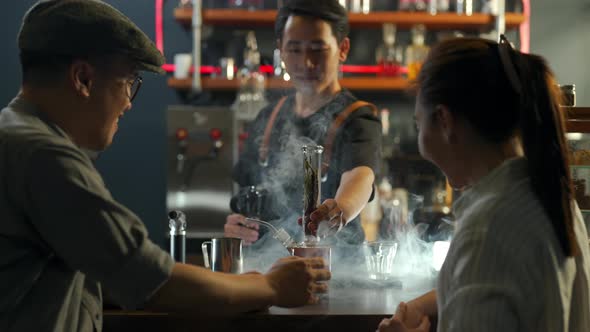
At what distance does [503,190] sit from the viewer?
4.20ft

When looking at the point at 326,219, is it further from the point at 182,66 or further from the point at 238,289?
the point at 182,66

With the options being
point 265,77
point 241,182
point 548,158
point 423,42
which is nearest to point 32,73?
point 548,158

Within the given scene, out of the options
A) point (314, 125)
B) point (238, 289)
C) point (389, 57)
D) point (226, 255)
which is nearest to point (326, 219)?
point (226, 255)

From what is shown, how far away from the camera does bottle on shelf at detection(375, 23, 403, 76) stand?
536 centimetres

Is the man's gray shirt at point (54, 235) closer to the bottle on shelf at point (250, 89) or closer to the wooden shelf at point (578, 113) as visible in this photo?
the wooden shelf at point (578, 113)

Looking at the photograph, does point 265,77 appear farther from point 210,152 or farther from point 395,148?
point 395,148

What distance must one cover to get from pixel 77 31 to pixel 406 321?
34.2 inches

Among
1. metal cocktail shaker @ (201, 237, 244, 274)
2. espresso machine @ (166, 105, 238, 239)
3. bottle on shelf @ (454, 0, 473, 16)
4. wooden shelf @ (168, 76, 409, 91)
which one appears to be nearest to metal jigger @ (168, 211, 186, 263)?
metal cocktail shaker @ (201, 237, 244, 274)

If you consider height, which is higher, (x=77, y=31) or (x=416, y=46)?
(x=416, y=46)

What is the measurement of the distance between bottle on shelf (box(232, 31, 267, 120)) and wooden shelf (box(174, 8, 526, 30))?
0.21 m

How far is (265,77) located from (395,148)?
1.05 meters

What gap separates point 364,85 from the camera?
206 inches

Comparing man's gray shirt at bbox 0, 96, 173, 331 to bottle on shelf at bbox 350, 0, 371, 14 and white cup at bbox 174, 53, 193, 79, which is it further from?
bottle on shelf at bbox 350, 0, 371, 14

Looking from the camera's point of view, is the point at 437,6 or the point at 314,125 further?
the point at 437,6
